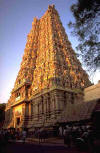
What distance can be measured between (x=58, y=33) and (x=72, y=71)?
11.6m

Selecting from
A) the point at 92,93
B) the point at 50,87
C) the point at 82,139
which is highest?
the point at 50,87

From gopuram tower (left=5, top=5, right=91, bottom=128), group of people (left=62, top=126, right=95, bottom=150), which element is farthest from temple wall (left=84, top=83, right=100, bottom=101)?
group of people (left=62, top=126, right=95, bottom=150)

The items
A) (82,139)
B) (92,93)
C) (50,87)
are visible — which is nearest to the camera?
(82,139)

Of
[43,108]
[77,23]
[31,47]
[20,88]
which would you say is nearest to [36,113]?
[43,108]

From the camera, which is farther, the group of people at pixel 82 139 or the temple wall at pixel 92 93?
the temple wall at pixel 92 93

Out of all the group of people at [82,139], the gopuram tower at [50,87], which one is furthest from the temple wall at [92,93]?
the group of people at [82,139]

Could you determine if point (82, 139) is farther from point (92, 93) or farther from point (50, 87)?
point (92, 93)

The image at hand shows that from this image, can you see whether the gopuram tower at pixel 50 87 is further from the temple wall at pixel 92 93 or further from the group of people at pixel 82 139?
the group of people at pixel 82 139

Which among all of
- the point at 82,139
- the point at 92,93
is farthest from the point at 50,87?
the point at 82,139

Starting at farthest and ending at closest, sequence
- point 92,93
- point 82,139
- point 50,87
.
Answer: point 92,93 < point 50,87 < point 82,139

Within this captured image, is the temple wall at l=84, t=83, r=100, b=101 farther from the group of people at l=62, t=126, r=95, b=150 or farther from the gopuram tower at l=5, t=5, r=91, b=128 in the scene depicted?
the group of people at l=62, t=126, r=95, b=150

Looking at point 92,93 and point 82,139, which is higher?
point 92,93

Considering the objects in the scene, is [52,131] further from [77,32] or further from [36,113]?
[77,32]

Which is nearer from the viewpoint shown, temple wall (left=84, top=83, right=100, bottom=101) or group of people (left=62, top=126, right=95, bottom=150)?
group of people (left=62, top=126, right=95, bottom=150)
